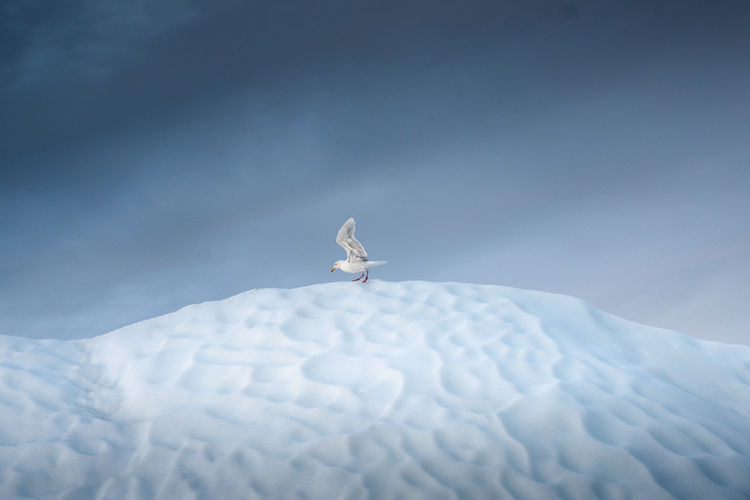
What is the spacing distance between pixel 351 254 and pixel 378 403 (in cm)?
311

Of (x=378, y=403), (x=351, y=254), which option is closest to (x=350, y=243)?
(x=351, y=254)

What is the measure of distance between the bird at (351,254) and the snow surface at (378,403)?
474 millimetres

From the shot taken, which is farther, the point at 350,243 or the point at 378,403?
the point at 350,243

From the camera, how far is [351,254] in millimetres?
8766

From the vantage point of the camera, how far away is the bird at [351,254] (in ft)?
27.6

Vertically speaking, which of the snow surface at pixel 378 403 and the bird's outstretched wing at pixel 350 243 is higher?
the bird's outstretched wing at pixel 350 243

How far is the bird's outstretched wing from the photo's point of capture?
329 inches

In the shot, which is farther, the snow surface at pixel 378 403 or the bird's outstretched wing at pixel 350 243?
the bird's outstretched wing at pixel 350 243

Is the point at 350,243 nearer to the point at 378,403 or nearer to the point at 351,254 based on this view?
the point at 351,254

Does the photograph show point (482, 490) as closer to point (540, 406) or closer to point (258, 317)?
point (540, 406)

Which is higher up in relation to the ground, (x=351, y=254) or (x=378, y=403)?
(x=351, y=254)

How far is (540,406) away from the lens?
20.2ft

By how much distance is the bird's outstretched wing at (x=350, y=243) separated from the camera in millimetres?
8367

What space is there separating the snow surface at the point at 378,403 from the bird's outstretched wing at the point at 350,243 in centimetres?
68
